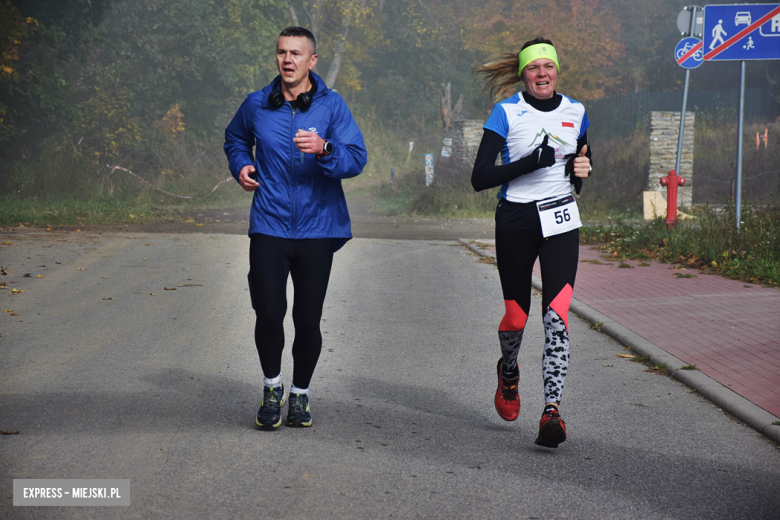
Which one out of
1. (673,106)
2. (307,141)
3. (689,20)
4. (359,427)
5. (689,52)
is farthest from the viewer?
(673,106)

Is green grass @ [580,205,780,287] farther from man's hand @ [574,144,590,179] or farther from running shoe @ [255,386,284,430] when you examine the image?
running shoe @ [255,386,284,430]

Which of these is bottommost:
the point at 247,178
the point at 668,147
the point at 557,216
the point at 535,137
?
the point at 557,216

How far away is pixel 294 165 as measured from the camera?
14.5 feet

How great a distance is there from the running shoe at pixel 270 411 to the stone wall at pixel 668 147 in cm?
1848

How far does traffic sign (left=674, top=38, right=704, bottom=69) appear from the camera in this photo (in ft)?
47.6

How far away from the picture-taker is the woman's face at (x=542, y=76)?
4.46 meters

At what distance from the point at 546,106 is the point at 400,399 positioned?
80.7 inches

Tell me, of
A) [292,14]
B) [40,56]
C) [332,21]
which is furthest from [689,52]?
[332,21]

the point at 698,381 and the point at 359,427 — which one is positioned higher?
the point at 698,381

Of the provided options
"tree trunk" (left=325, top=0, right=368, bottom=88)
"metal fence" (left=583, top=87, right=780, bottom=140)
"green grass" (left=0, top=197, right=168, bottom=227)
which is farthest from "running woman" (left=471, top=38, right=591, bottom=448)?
"tree trunk" (left=325, top=0, right=368, bottom=88)

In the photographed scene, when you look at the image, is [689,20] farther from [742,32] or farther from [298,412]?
[298,412]

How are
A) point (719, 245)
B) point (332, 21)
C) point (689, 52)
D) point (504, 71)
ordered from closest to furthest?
point (504, 71) → point (719, 245) → point (689, 52) → point (332, 21)

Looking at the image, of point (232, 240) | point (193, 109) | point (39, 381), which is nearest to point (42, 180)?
point (232, 240)

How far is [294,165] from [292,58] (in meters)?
0.57
